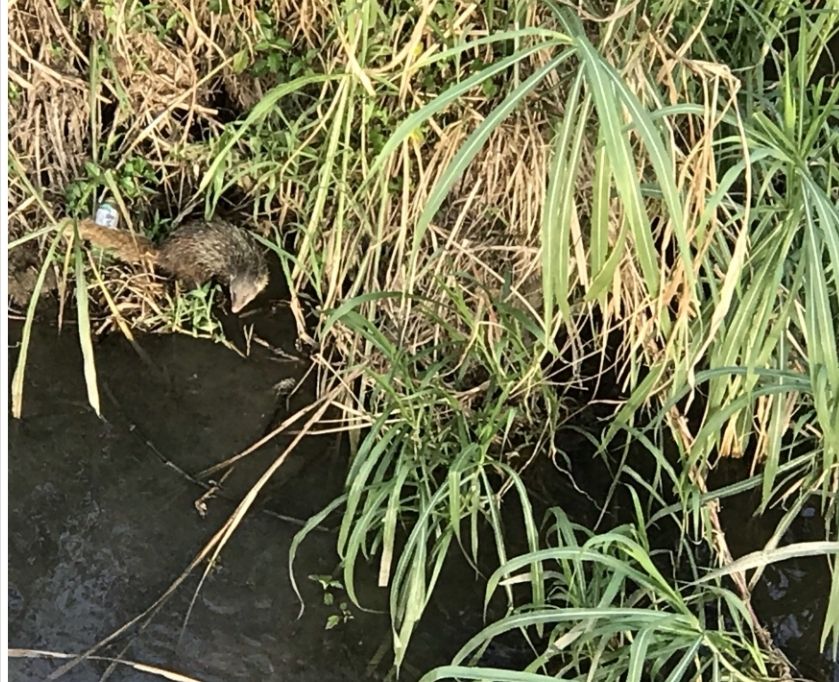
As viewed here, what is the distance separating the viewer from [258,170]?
144 centimetres

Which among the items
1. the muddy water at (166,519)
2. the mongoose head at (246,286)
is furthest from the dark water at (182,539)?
the mongoose head at (246,286)

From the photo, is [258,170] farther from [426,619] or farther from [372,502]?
[426,619]

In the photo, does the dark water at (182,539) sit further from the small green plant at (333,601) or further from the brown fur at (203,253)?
the brown fur at (203,253)

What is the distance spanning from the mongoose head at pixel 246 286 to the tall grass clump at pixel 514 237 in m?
0.06

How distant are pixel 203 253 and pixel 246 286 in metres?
0.09

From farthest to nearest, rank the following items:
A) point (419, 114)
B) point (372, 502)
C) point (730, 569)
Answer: point (372, 502) < point (730, 569) < point (419, 114)

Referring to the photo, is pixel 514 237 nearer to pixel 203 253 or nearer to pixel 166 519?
pixel 203 253

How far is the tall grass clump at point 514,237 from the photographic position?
101 cm

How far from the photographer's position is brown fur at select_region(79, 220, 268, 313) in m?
1.53

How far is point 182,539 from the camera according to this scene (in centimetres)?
134

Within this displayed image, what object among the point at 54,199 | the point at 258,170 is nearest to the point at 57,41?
the point at 54,199

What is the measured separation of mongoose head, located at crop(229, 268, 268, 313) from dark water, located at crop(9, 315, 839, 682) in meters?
0.10

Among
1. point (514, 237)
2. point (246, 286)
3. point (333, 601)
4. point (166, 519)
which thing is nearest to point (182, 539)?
point (166, 519)

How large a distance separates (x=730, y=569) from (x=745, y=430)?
266mm
